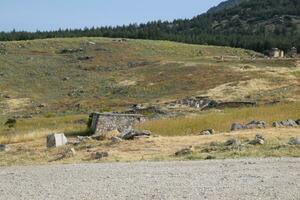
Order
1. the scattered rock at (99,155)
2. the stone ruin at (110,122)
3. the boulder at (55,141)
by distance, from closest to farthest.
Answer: the scattered rock at (99,155) → the boulder at (55,141) → the stone ruin at (110,122)

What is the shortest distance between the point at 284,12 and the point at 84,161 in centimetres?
18473

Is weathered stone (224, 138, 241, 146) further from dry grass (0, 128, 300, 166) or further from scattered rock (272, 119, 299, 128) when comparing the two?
scattered rock (272, 119, 299, 128)

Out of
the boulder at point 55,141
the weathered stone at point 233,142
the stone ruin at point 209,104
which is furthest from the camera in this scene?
the stone ruin at point 209,104

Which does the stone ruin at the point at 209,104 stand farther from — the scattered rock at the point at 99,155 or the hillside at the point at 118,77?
the scattered rock at the point at 99,155

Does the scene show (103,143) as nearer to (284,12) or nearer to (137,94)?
(137,94)

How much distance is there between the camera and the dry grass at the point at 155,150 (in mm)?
17953

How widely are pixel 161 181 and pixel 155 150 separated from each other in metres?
7.26

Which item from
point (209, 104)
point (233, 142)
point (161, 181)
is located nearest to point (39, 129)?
point (209, 104)

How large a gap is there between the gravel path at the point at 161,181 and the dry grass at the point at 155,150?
1490mm

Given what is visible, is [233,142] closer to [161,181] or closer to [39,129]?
[161,181]

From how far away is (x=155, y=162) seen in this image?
675 inches

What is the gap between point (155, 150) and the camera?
20531 millimetres

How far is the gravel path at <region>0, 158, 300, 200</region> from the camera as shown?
11742 mm

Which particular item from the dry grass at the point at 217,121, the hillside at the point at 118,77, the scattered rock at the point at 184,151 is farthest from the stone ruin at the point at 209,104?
the scattered rock at the point at 184,151
